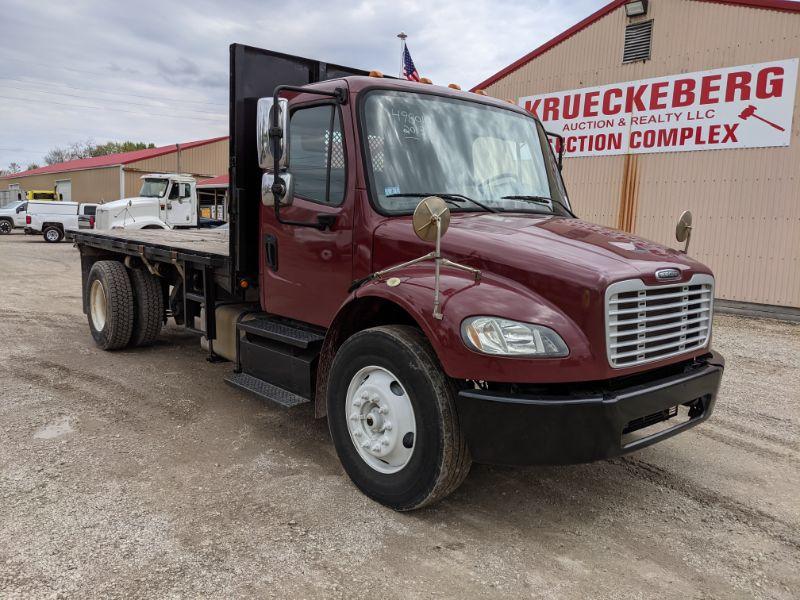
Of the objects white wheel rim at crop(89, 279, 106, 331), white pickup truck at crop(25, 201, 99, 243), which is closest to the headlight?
white wheel rim at crop(89, 279, 106, 331)

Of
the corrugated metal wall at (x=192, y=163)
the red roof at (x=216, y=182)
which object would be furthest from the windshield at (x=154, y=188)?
the corrugated metal wall at (x=192, y=163)

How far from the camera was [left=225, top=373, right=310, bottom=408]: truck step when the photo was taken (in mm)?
4266

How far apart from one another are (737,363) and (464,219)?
207 inches

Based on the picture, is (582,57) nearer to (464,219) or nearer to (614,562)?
(464,219)

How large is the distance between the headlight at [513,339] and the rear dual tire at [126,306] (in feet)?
16.4

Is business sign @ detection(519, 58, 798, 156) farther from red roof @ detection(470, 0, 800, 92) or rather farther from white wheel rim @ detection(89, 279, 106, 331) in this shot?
white wheel rim @ detection(89, 279, 106, 331)

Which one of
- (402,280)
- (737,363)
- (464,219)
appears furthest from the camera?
(737,363)

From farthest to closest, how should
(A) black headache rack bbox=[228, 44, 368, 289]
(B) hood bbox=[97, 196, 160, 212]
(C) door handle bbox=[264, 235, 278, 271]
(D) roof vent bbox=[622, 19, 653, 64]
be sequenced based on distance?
(B) hood bbox=[97, 196, 160, 212] < (D) roof vent bbox=[622, 19, 653, 64] < (A) black headache rack bbox=[228, 44, 368, 289] < (C) door handle bbox=[264, 235, 278, 271]

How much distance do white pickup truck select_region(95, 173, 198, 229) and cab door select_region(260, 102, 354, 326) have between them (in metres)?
16.6

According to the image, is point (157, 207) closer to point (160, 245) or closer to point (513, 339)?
point (160, 245)

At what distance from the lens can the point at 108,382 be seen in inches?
234

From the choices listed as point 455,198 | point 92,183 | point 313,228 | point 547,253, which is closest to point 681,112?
point 455,198

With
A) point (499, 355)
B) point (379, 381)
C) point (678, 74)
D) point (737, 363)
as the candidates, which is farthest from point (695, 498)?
point (678, 74)

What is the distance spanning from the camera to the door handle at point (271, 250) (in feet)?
15.3
